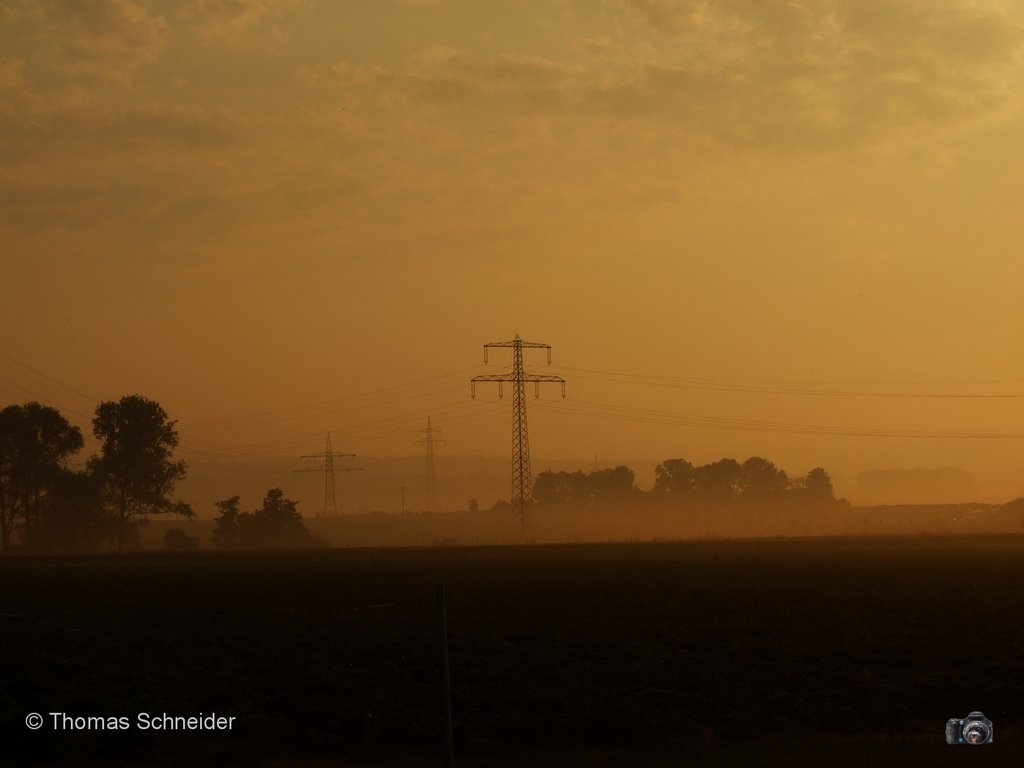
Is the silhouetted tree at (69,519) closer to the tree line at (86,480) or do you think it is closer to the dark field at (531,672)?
the tree line at (86,480)

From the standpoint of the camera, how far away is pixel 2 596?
52.8 metres

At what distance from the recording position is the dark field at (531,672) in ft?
80.8

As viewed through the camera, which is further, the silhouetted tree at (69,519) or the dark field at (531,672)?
the silhouetted tree at (69,519)

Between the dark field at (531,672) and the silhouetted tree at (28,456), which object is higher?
the silhouetted tree at (28,456)

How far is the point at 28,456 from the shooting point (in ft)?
436

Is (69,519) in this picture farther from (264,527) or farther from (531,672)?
(531,672)

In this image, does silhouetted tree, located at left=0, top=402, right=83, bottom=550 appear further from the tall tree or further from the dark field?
the dark field

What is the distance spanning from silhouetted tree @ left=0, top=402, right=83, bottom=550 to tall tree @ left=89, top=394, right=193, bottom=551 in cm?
415

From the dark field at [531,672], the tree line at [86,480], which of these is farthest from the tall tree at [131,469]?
the dark field at [531,672]

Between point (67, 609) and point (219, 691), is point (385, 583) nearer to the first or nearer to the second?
point (67, 609)

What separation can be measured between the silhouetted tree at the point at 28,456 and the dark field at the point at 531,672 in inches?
3175

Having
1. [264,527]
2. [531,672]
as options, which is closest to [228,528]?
[264,527]

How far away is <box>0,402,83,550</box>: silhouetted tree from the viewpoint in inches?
5167

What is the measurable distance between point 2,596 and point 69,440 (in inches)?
3447
